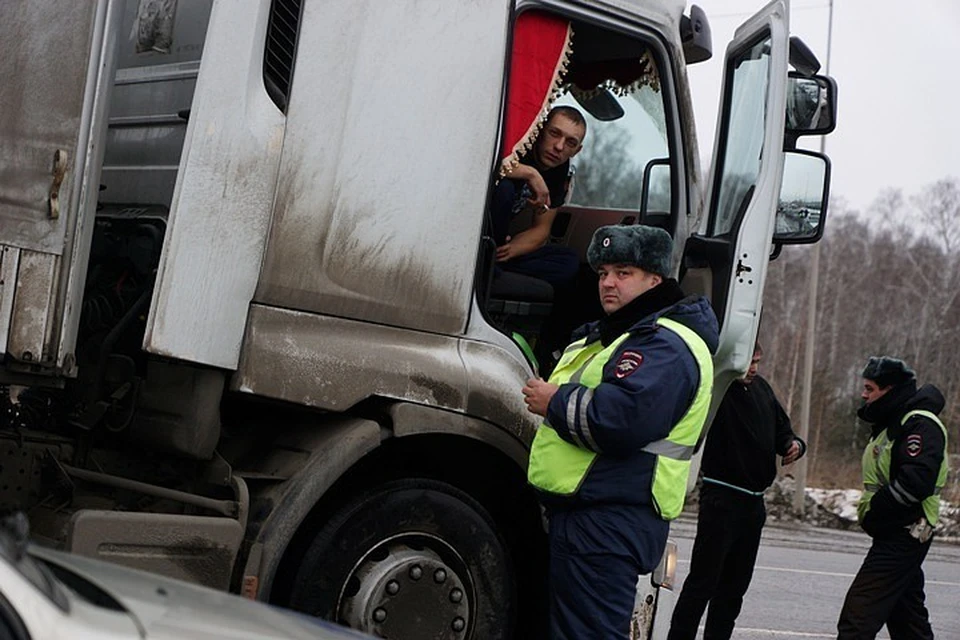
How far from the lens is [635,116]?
596 centimetres

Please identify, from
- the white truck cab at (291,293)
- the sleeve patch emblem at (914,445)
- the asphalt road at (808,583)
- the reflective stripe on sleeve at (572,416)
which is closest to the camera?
the white truck cab at (291,293)

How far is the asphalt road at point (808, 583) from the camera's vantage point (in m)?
9.41

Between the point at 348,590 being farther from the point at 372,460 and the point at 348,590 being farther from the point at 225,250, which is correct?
the point at 225,250

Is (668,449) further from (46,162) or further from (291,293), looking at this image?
(46,162)

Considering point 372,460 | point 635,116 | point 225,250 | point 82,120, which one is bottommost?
point 372,460

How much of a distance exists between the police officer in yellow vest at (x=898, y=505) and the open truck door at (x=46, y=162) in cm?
456

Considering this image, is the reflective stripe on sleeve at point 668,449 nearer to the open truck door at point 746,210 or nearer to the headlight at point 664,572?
the headlight at point 664,572

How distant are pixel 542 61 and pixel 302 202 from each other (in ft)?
3.66

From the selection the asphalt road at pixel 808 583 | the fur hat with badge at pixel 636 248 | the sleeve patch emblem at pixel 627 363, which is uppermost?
the fur hat with badge at pixel 636 248

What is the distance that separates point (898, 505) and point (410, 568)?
3.56 metres

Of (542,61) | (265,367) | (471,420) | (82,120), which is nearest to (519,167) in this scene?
(542,61)

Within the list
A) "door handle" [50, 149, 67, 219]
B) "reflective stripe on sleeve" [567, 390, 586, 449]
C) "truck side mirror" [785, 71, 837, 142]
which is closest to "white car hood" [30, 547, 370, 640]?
"door handle" [50, 149, 67, 219]

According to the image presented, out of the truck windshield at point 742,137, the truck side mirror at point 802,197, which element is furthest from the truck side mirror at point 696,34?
the truck side mirror at point 802,197

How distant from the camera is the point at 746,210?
557 centimetres
